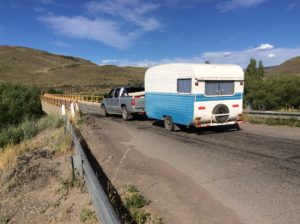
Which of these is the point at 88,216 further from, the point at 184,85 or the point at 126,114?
the point at 126,114

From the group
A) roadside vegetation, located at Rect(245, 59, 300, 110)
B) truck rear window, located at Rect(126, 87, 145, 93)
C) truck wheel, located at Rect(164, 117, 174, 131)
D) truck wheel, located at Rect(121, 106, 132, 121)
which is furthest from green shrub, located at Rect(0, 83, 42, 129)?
roadside vegetation, located at Rect(245, 59, 300, 110)

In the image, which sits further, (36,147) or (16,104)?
(16,104)

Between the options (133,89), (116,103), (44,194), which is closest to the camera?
(44,194)

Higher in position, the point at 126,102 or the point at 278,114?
the point at 126,102

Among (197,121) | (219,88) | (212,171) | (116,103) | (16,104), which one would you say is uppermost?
(219,88)

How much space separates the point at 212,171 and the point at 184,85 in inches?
237

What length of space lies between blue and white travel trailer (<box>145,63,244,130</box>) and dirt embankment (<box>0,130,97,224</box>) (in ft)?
16.0

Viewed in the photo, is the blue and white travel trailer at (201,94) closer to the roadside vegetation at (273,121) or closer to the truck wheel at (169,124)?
the truck wheel at (169,124)

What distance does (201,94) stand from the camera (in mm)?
13523

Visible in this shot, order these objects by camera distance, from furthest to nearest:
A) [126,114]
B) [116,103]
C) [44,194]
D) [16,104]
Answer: [16,104] < [116,103] < [126,114] < [44,194]

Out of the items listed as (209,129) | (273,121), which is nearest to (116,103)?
(209,129)

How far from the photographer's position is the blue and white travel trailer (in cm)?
1350

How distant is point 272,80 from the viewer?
146 feet

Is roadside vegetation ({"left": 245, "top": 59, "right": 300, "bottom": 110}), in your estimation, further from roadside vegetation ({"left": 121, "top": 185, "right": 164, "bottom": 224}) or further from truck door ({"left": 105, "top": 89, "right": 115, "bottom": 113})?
roadside vegetation ({"left": 121, "top": 185, "right": 164, "bottom": 224})
